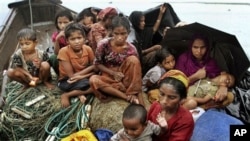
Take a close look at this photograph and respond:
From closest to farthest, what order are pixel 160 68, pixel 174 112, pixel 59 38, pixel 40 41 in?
pixel 174 112 → pixel 160 68 → pixel 59 38 → pixel 40 41

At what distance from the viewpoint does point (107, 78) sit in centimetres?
276

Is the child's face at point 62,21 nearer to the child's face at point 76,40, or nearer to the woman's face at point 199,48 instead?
the child's face at point 76,40

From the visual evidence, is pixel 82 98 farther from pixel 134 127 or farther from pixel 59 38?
pixel 134 127

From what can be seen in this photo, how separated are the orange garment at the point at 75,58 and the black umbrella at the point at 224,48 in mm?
745

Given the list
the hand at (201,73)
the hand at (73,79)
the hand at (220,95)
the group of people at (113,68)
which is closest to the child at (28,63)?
the group of people at (113,68)

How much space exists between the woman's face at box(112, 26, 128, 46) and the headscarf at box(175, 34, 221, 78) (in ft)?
1.93

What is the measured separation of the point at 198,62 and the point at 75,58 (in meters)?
0.96

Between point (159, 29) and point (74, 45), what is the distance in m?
1.49

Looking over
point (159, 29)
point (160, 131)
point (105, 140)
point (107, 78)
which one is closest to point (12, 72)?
point (107, 78)

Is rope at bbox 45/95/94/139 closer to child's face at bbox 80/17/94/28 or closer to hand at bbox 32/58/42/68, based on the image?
hand at bbox 32/58/42/68

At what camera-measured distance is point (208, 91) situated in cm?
282

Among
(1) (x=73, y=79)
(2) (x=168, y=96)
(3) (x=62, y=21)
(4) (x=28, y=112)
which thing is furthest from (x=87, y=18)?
(2) (x=168, y=96)

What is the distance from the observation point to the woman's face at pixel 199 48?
2.92m

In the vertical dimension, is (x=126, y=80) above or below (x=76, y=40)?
below
